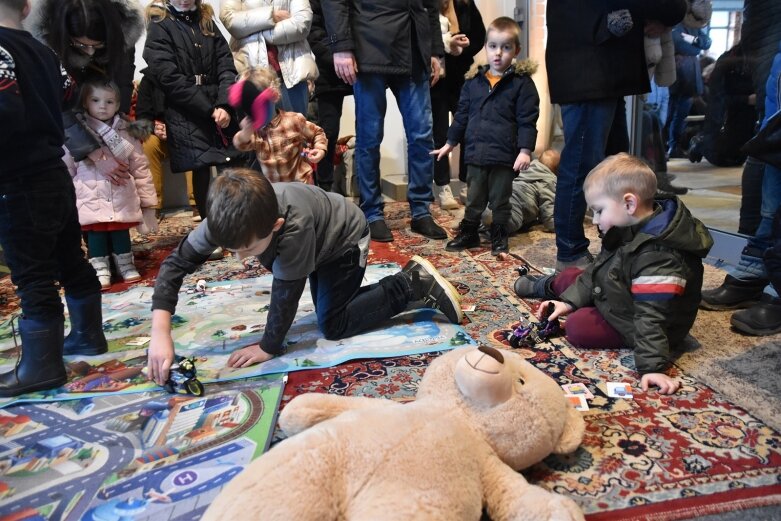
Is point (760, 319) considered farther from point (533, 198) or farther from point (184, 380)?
point (184, 380)

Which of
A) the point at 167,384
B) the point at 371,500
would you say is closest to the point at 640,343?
the point at 371,500

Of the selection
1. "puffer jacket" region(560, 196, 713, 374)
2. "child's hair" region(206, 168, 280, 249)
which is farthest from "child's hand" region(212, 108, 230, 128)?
"puffer jacket" region(560, 196, 713, 374)

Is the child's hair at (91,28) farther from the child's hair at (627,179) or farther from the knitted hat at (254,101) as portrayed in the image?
the child's hair at (627,179)

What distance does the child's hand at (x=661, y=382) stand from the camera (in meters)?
1.47

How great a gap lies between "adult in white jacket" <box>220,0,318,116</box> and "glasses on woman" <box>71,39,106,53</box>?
83 cm

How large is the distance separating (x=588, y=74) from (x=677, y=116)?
120 centimetres

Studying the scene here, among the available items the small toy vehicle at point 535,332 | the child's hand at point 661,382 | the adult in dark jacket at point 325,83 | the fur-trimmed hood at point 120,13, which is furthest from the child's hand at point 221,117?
the child's hand at point 661,382

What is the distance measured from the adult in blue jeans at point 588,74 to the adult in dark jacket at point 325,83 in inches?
57.8

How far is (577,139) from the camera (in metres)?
2.23

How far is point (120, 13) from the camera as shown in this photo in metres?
2.40

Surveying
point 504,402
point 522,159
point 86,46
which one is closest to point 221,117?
point 86,46

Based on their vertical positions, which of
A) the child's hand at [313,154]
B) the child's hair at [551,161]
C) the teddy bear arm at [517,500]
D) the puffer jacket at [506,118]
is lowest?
the teddy bear arm at [517,500]

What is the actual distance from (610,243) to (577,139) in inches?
26.4

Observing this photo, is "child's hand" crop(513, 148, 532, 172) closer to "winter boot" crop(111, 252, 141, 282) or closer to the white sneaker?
the white sneaker
